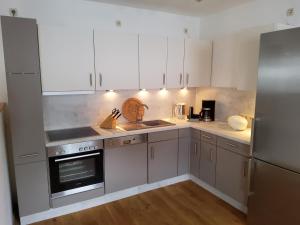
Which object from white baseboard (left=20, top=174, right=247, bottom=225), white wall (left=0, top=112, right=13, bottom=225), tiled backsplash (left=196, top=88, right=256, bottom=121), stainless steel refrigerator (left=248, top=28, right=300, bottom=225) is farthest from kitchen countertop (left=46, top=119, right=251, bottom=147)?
white baseboard (left=20, top=174, right=247, bottom=225)

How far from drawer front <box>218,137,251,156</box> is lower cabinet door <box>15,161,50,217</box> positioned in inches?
82.3

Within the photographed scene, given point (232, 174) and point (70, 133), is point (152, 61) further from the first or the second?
point (232, 174)

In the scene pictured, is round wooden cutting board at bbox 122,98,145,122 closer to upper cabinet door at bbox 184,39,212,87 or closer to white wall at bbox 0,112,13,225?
upper cabinet door at bbox 184,39,212,87

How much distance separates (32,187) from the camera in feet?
7.94

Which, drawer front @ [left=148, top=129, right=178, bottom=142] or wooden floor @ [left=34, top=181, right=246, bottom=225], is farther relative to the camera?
drawer front @ [left=148, top=129, right=178, bottom=142]

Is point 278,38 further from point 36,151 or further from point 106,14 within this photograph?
point 36,151

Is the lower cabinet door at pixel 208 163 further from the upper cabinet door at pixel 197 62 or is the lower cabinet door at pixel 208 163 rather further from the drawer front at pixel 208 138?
the upper cabinet door at pixel 197 62

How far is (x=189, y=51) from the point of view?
3379 millimetres

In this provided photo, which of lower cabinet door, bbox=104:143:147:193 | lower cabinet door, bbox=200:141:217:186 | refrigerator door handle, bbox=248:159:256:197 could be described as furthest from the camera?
lower cabinet door, bbox=200:141:217:186

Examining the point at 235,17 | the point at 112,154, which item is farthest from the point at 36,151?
the point at 235,17

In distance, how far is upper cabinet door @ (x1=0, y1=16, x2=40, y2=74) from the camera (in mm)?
2125

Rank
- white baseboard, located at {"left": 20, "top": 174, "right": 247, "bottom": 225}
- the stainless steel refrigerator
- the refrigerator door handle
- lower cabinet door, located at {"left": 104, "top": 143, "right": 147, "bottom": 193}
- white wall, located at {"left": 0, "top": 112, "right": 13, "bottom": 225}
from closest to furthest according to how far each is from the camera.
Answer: white wall, located at {"left": 0, "top": 112, "right": 13, "bottom": 225} < the stainless steel refrigerator < the refrigerator door handle < white baseboard, located at {"left": 20, "top": 174, "right": 247, "bottom": 225} < lower cabinet door, located at {"left": 104, "top": 143, "right": 147, "bottom": 193}

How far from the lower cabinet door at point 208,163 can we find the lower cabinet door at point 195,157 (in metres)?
0.08

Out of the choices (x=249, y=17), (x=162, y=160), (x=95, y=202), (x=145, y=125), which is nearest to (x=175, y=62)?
(x=145, y=125)
